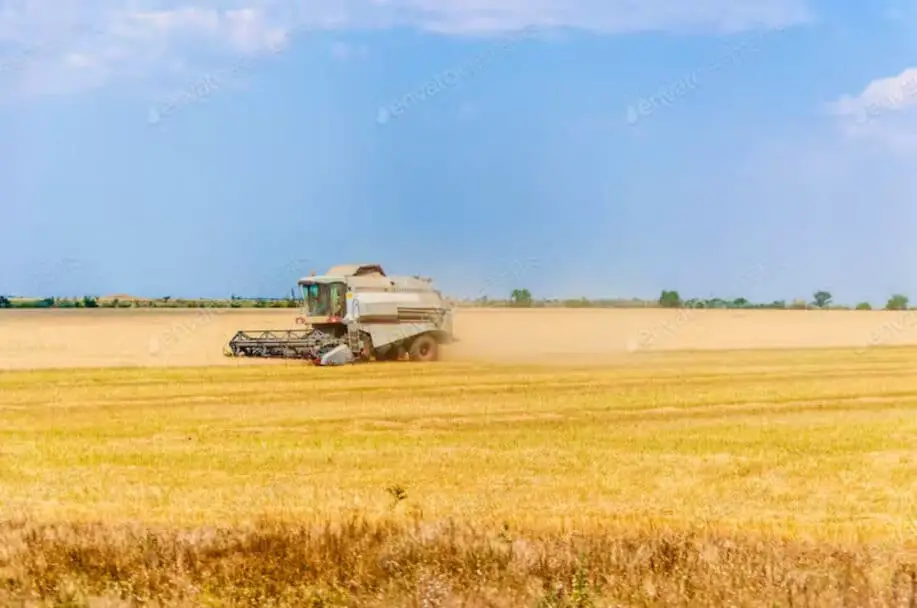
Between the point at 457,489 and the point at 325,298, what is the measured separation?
2109cm

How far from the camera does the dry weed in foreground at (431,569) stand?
700cm

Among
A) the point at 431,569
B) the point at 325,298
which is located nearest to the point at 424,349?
the point at 325,298

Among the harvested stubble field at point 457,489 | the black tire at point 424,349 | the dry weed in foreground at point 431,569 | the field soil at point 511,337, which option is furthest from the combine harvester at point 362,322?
the dry weed in foreground at point 431,569

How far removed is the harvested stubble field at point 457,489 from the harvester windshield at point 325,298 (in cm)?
607

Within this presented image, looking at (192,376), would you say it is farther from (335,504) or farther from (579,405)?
(335,504)

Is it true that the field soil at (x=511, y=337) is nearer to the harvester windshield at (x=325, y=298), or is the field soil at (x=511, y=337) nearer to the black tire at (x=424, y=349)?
the black tire at (x=424, y=349)

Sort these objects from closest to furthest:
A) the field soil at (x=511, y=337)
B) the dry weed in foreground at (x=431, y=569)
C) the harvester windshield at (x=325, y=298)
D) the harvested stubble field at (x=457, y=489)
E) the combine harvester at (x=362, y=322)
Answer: the dry weed in foreground at (x=431, y=569) < the harvested stubble field at (x=457, y=489) < the combine harvester at (x=362, y=322) < the harvester windshield at (x=325, y=298) < the field soil at (x=511, y=337)

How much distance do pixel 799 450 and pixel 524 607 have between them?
883 centimetres

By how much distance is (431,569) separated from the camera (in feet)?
24.7

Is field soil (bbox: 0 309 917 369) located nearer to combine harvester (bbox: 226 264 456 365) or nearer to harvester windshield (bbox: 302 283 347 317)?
combine harvester (bbox: 226 264 456 365)

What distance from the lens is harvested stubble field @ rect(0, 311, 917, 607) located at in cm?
732

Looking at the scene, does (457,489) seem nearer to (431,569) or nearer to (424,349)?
(431,569)

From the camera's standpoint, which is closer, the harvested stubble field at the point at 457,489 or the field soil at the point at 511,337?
the harvested stubble field at the point at 457,489

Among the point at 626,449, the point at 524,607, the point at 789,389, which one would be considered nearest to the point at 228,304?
the point at 789,389
